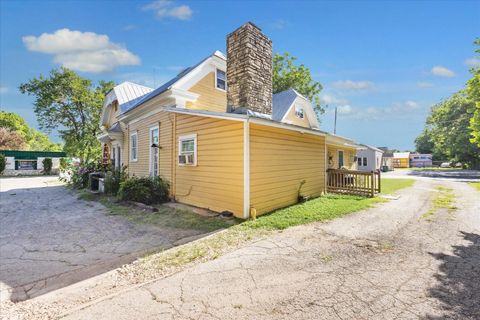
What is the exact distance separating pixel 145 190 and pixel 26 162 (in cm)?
2914

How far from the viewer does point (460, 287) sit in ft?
9.48

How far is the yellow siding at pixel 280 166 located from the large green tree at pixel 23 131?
144 ft

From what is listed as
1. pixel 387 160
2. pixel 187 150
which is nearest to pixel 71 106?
pixel 187 150

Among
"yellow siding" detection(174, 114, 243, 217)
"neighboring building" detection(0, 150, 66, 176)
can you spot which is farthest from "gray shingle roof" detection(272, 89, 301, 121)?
"neighboring building" detection(0, 150, 66, 176)

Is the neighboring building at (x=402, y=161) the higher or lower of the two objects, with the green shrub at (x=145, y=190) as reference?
higher

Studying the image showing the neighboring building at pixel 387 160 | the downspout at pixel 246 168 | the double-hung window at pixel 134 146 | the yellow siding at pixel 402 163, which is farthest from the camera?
the yellow siding at pixel 402 163

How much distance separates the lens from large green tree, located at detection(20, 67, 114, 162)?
85.6 feet

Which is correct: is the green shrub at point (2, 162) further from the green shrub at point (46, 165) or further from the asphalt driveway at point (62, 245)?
the asphalt driveway at point (62, 245)

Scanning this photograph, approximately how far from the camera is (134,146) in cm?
1258

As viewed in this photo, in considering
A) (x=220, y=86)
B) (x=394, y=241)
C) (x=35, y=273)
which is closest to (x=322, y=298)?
(x=394, y=241)

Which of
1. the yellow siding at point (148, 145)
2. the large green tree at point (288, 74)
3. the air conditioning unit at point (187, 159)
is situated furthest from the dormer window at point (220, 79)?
the large green tree at point (288, 74)

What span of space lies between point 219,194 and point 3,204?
9.33 m

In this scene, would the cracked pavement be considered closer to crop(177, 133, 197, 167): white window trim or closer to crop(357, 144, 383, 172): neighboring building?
crop(177, 133, 197, 167): white window trim

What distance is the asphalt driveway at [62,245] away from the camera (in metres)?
3.39
